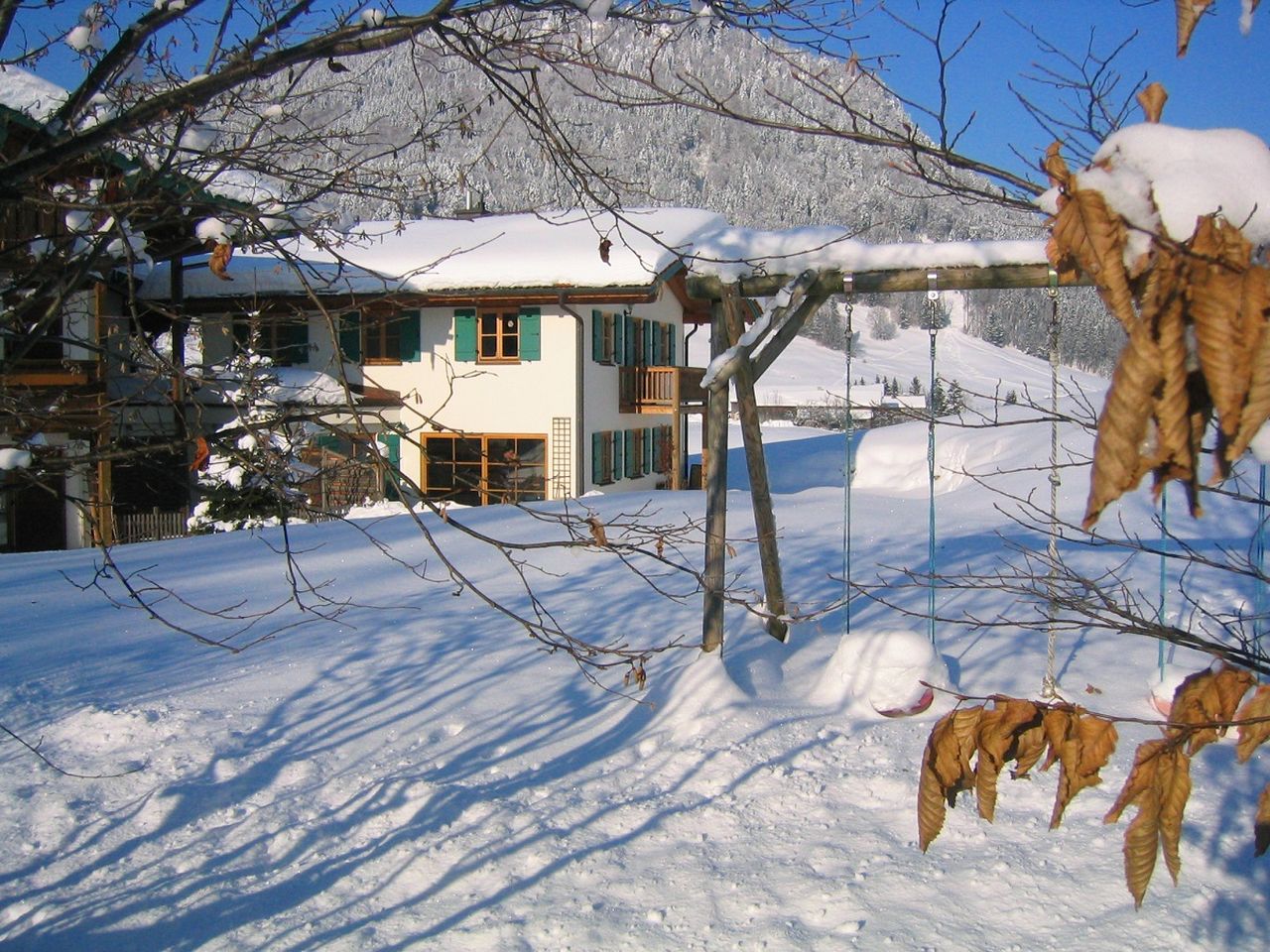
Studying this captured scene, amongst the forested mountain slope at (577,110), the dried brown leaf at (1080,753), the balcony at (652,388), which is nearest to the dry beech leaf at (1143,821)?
the dried brown leaf at (1080,753)

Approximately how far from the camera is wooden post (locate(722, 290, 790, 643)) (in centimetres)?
623

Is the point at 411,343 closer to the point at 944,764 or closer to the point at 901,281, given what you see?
the point at 901,281

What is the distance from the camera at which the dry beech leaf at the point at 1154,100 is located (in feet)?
5.25

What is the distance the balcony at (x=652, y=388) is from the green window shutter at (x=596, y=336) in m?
1.27

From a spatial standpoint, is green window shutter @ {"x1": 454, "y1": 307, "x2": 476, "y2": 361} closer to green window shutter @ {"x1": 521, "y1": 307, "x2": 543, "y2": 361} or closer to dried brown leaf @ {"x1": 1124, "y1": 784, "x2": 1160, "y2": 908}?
green window shutter @ {"x1": 521, "y1": 307, "x2": 543, "y2": 361}

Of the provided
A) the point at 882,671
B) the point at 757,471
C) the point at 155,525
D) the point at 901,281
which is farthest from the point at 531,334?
the point at 882,671

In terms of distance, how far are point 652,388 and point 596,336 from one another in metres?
2.45

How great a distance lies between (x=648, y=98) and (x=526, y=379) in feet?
53.2

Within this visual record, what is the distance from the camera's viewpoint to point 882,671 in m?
5.82

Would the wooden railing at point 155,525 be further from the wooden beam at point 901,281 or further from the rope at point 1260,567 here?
the rope at point 1260,567

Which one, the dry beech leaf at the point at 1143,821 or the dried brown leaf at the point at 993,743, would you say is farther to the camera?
the dried brown leaf at the point at 993,743

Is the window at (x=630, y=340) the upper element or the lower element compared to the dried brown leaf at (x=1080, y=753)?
upper

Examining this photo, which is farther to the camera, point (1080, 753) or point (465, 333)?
point (465, 333)

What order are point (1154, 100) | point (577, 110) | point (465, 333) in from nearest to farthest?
point (1154, 100) → point (577, 110) → point (465, 333)
